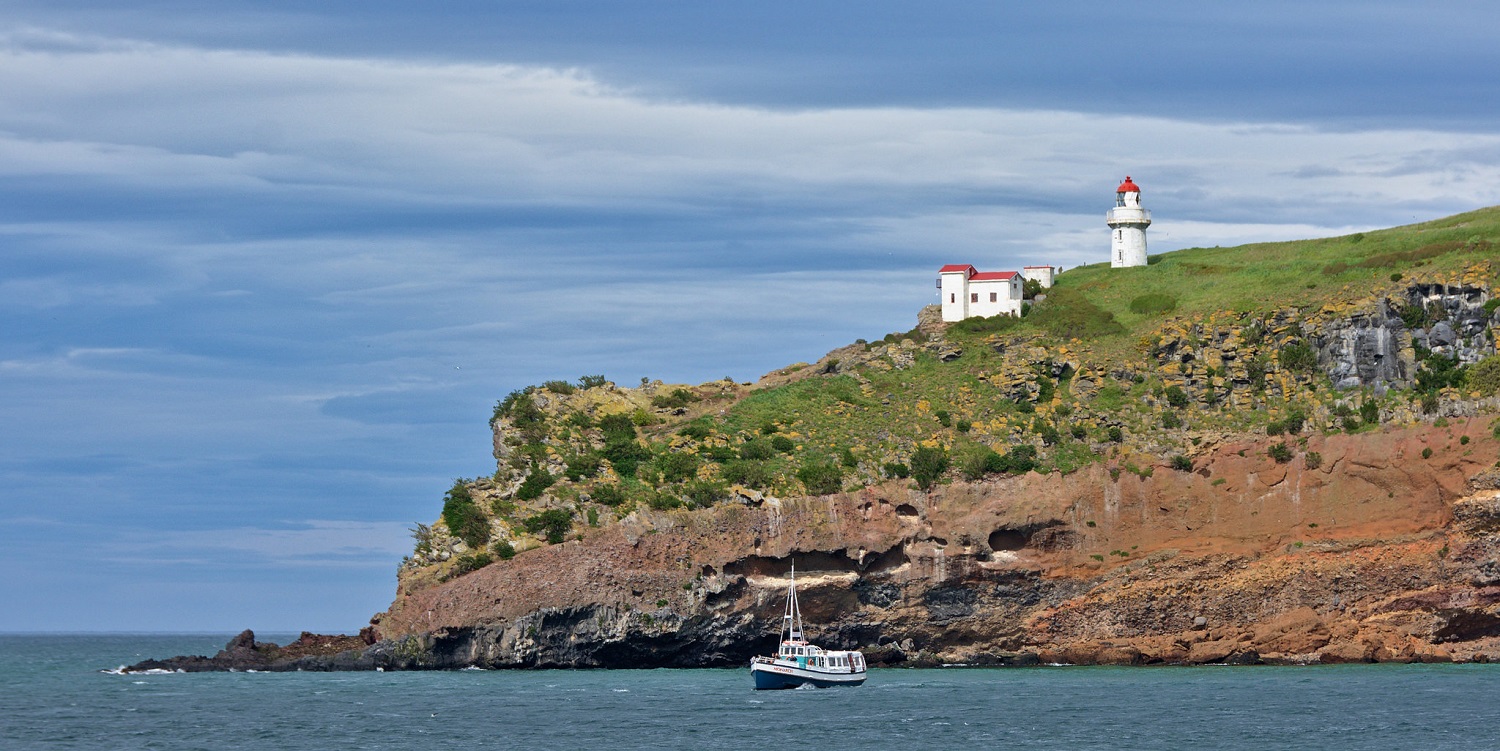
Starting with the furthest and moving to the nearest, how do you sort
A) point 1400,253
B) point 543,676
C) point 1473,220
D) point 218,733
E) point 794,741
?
point 1473,220
point 1400,253
point 543,676
point 218,733
point 794,741

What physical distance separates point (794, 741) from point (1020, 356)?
44.3 metres

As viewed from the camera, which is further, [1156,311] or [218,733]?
[1156,311]

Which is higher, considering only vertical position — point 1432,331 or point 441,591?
point 1432,331

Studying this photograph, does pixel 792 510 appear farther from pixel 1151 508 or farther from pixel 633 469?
pixel 1151 508

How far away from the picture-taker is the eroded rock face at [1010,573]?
79625 mm

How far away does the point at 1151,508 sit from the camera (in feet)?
275

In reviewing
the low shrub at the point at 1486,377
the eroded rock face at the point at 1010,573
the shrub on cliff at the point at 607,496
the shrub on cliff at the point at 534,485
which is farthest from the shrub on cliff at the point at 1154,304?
the shrub on cliff at the point at 534,485

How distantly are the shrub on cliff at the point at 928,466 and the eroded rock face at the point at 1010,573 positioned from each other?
1080 millimetres

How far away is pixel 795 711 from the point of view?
66000 millimetres

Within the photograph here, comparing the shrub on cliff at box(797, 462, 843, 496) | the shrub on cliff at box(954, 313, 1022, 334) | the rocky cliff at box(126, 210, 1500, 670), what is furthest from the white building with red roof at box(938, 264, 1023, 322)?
the shrub on cliff at box(797, 462, 843, 496)

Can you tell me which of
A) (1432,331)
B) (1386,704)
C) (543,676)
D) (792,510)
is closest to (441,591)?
(543,676)

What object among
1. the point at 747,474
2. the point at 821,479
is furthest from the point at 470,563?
the point at 821,479

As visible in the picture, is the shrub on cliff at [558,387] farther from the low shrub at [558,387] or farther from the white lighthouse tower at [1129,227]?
the white lighthouse tower at [1129,227]

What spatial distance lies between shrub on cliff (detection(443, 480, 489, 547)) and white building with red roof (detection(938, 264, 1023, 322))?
1325 inches
